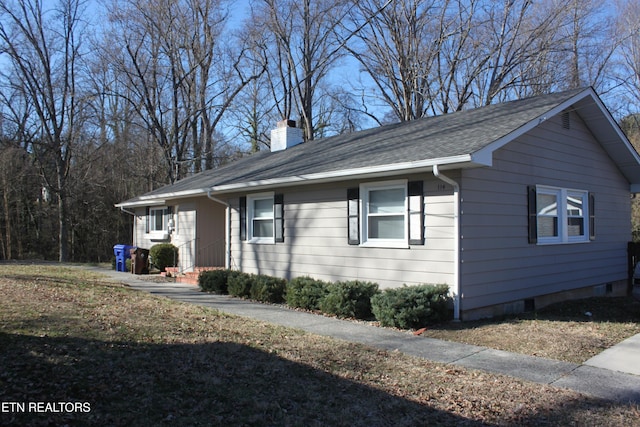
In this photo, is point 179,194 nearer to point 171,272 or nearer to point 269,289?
point 171,272

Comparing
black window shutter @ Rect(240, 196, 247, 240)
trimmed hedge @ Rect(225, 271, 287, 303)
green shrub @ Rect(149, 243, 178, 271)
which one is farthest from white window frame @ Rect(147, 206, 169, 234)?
trimmed hedge @ Rect(225, 271, 287, 303)

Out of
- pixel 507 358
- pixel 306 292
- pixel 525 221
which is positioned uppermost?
pixel 525 221

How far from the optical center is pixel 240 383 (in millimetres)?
4773

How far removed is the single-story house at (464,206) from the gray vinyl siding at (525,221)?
33mm

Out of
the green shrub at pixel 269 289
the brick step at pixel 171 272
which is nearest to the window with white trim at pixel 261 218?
the green shrub at pixel 269 289

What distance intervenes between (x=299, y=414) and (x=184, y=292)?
26.9 feet

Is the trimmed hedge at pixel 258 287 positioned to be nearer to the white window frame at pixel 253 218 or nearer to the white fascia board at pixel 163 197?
the white window frame at pixel 253 218

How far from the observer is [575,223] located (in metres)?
10.9

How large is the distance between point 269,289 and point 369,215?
2.82m

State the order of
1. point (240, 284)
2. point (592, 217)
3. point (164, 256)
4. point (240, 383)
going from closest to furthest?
point (240, 383) → point (240, 284) → point (592, 217) → point (164, 256)

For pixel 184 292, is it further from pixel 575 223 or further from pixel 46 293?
pixel 575 223

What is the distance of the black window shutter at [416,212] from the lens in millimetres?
8250

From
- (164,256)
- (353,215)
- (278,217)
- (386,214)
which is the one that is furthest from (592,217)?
(164,256)

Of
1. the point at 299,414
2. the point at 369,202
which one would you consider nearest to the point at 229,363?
the point at 299,414
